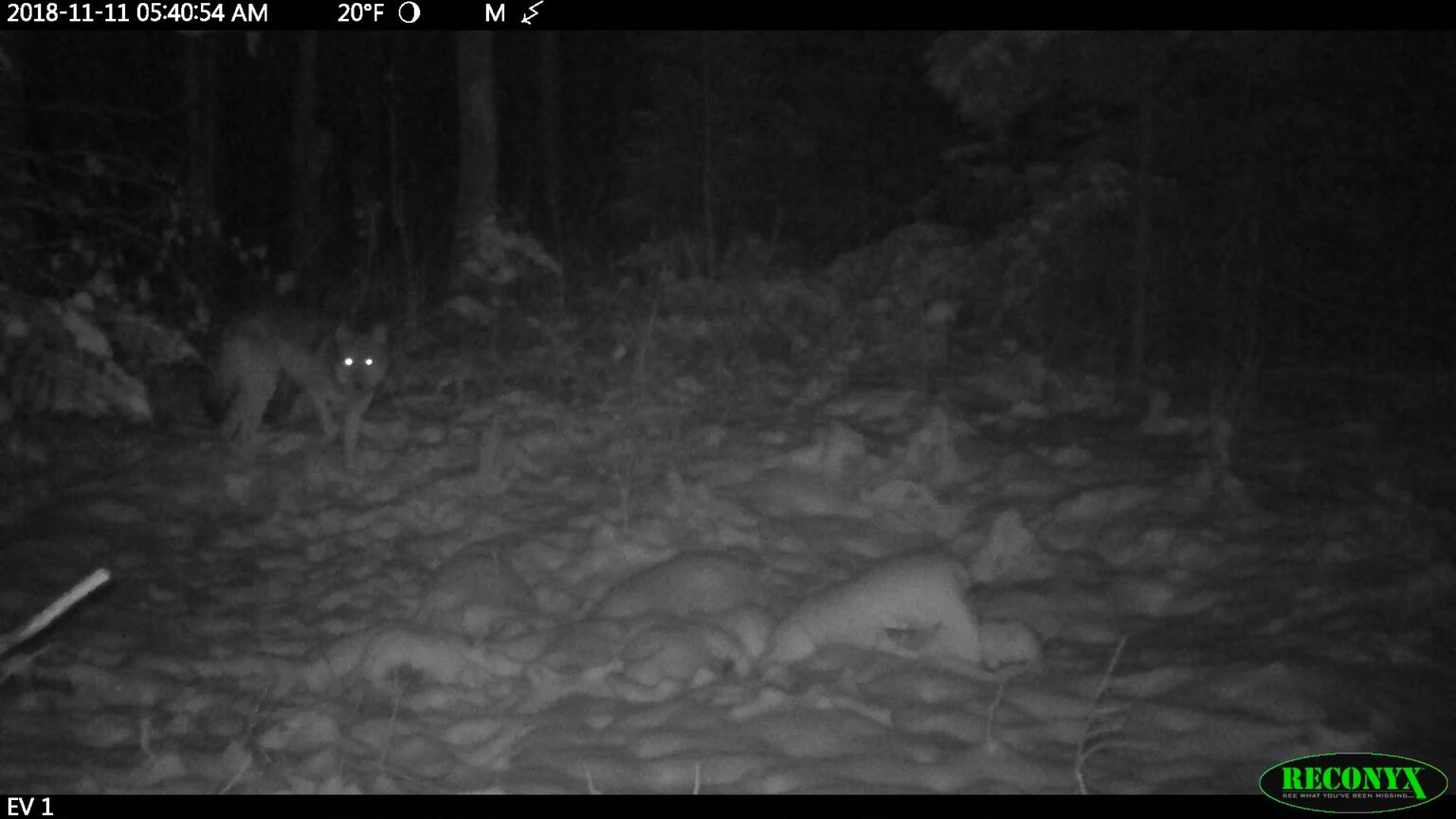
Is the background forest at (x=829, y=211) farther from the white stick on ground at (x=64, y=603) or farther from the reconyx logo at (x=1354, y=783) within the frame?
the reconyx logo at (x=1354, y=783)

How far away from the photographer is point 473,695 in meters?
5.13

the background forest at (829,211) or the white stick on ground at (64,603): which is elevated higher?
the background forest at (829,211)

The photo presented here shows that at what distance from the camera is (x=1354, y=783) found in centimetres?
401

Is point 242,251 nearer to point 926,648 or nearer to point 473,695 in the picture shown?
point 473,695

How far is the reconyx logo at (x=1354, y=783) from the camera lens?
3.92m

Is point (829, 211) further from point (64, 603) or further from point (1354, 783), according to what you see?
point (64, 603)

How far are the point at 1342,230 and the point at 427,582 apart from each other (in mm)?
8815

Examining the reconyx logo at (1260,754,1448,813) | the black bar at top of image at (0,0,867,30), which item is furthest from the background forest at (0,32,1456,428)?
the reconyx logo at (1260,754,1448,813)

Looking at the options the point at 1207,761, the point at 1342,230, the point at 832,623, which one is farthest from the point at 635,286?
the point at 1207,761

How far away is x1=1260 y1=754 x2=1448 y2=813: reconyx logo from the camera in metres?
3.92

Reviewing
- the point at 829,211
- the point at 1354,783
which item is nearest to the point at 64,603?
the point at 1354,783

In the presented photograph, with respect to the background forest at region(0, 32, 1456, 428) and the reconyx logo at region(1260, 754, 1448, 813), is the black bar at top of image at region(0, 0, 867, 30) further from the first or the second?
the reconyx logo at region(1260, 754, 1448, 813)

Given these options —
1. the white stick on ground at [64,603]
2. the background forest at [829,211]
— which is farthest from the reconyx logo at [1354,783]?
the background forest at [829,211]

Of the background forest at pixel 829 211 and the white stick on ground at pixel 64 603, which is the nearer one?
the white stick on ground at pixel 64 603
